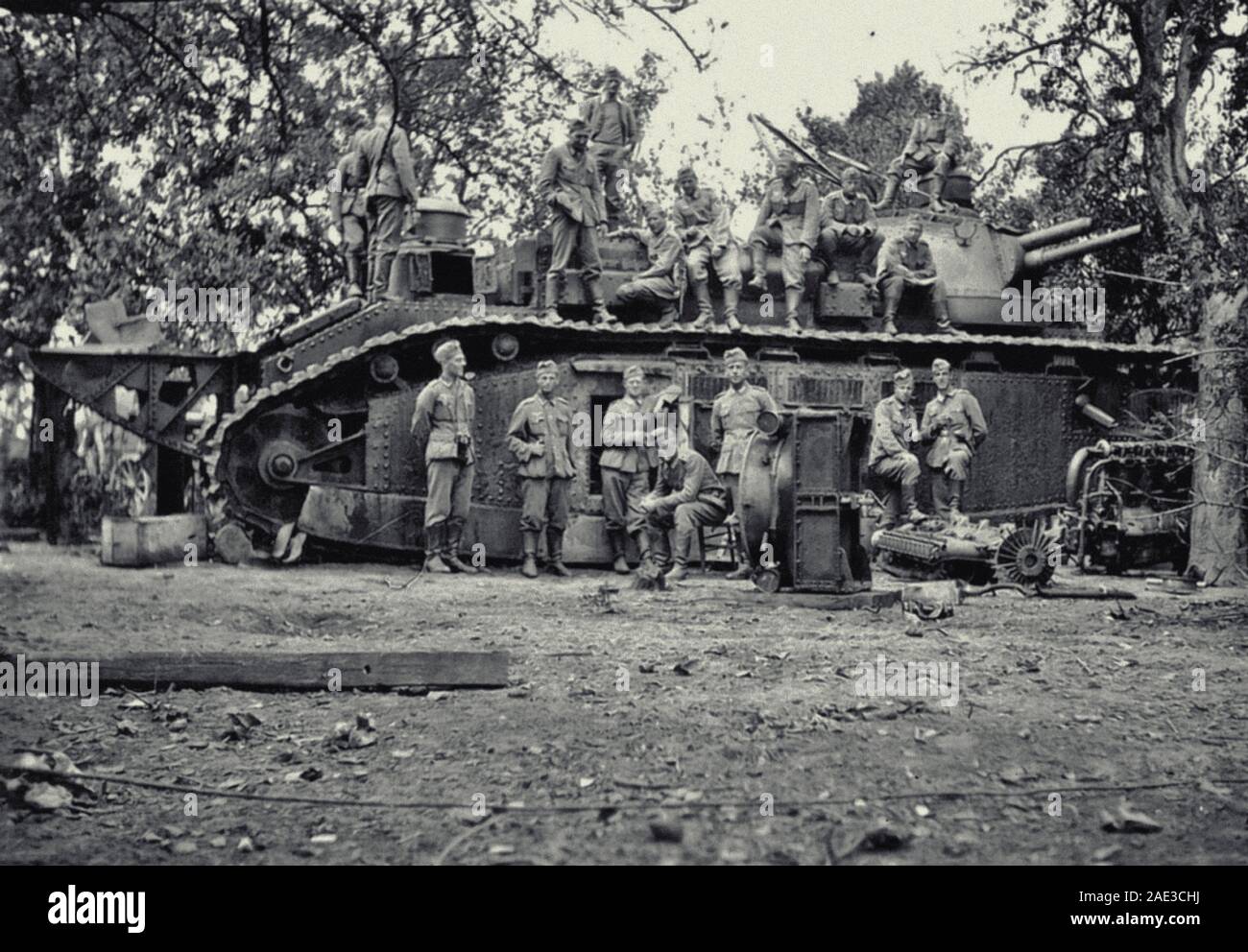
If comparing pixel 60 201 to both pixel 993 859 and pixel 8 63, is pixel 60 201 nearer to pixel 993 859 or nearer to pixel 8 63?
pixel 8 63

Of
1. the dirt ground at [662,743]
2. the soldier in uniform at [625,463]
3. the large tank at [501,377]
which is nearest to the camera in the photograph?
the dirt ground at [662,743]

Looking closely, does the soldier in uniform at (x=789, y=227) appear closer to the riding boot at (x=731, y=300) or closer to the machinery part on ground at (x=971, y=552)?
the riding boot at (x=731, y=300)

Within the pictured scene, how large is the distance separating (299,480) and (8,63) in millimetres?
5128

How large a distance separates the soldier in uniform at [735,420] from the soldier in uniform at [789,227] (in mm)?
2691

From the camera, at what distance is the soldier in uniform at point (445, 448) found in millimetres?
13742

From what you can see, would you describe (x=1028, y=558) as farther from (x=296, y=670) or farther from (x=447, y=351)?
(x=296, y=670)

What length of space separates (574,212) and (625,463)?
9.03 ft

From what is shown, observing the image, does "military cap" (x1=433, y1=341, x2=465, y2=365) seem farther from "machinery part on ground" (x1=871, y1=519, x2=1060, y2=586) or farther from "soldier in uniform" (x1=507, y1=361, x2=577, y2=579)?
"machinery part on ground" (x1=871, y1=519, x2=1060, y2=586)

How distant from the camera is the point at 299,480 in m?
14.6
